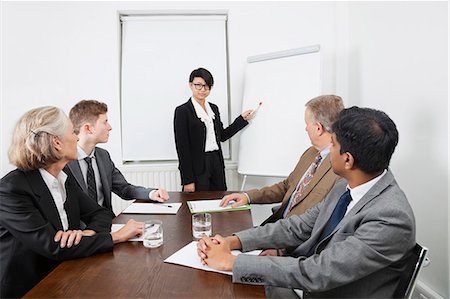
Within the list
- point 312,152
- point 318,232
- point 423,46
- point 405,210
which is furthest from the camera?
point 312,152

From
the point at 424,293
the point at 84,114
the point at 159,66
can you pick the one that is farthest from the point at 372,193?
the point at 159,66

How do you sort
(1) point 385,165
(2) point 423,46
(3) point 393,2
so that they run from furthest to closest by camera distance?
1. (3) point 393,2
2. (2) point 423,46
3. (1) point 385,165

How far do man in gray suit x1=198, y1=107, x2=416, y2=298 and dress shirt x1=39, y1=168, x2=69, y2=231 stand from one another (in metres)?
0.61

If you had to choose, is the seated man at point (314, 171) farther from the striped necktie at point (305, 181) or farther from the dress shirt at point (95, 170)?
the dress shirt at point (95, 170)

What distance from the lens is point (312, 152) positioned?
2148 mm

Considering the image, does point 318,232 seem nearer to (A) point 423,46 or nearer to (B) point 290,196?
(B) point 290,196

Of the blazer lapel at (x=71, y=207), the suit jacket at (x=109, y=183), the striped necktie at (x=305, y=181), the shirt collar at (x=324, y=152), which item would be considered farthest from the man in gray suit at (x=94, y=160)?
the shirt collar at (x=324, y=152)

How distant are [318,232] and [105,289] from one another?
0.75m

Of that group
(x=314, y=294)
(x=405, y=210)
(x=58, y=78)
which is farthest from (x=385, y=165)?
(x=58, y=78)

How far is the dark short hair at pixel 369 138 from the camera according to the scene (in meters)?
1.16

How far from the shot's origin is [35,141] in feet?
4.58

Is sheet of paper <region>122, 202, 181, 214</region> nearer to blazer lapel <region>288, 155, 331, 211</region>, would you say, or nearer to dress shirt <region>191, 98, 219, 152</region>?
blazer lapel <region>288, 155, 331, 211</region>

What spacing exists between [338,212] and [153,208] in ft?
3.28

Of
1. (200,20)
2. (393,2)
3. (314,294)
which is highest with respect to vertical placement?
(200,20)
